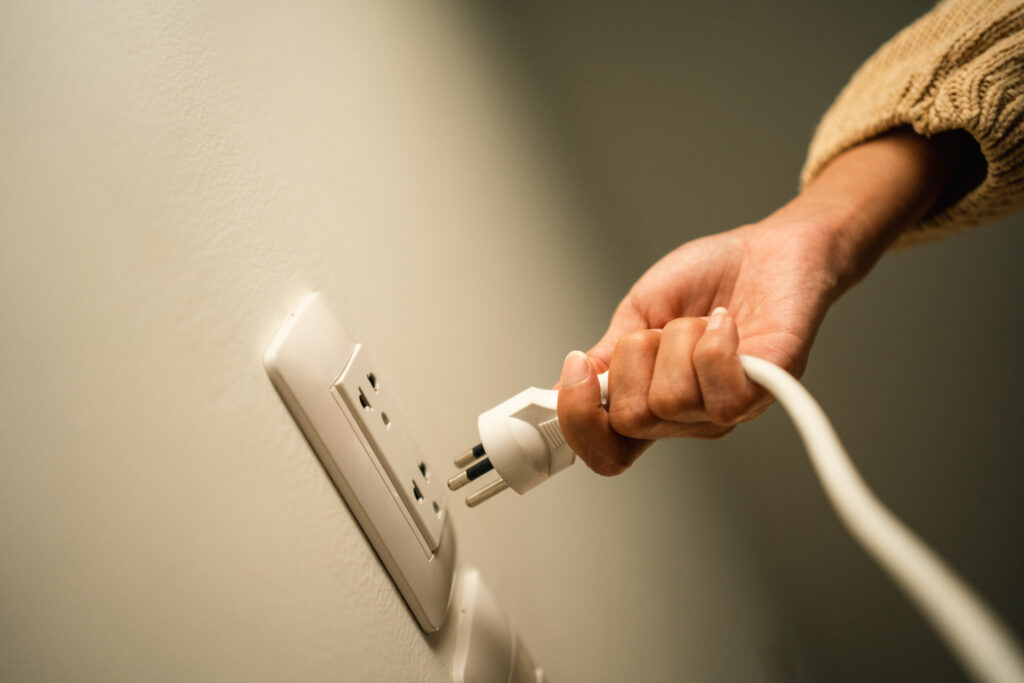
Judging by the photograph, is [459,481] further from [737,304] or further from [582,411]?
[737,304]

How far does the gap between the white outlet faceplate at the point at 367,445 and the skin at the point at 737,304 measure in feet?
0.32

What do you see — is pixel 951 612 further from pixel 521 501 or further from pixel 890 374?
pixel 890 374

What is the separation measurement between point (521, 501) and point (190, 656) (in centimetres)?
28

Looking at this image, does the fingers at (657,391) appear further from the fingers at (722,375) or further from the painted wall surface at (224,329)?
the painted wall surface at (224,329)

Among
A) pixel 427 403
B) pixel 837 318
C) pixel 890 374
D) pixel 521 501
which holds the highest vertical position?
pixel 427 403

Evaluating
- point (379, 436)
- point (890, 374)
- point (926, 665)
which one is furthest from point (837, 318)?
point (379, 436)

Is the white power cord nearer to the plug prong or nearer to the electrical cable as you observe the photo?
the electrical cable

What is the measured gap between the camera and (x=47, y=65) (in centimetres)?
24

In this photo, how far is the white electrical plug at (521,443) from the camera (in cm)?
35

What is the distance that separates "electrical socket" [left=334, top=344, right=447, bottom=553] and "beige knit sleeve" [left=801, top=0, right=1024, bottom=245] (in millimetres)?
467

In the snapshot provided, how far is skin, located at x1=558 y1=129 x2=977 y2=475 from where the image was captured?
0.34 metres

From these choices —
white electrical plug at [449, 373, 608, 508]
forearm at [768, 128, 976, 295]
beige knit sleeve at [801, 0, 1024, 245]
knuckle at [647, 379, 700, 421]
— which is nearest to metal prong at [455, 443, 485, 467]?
white electrical plug at [449, 373, 608, 508]

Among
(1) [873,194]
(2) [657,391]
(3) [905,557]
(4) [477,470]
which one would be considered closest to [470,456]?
(4) [477,470]

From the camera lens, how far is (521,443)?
35 cm
